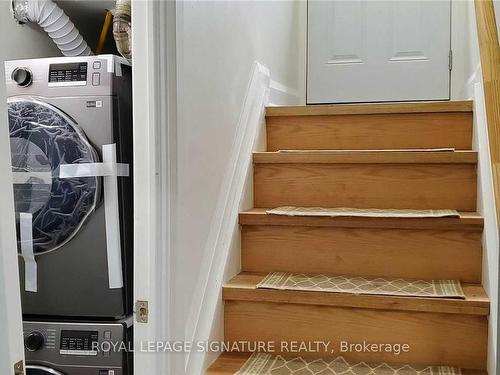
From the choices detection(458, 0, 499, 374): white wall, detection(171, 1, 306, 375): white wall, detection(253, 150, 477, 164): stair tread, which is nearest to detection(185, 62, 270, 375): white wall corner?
detection(171, 1, 306, 375): white wall

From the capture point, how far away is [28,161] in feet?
5.32

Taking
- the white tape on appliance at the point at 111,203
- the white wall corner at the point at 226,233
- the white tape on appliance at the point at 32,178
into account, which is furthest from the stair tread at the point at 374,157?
the white tape on appliance at the point at 32,178

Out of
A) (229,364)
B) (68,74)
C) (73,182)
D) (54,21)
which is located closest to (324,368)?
(229,364)

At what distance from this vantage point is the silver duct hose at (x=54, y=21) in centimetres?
185

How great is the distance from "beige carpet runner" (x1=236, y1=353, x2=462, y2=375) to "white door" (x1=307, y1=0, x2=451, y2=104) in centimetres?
196

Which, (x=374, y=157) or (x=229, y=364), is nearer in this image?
(x=229, y=364)

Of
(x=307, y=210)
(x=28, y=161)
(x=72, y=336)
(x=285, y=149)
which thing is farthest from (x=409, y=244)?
(x=28, y=161)

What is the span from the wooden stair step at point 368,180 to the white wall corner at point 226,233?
11 centimetres

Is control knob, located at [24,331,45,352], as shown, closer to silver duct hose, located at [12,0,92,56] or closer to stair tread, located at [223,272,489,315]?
stair tread, located at [223,272,489,315]

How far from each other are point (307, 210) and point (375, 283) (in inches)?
14.9

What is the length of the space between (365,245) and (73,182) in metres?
1.00

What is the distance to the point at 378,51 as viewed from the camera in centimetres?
321

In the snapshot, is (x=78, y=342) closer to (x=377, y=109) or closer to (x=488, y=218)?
(x=488, y=218)

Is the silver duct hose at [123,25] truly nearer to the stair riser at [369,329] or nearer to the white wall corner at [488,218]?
the stair riser at [369,329]
